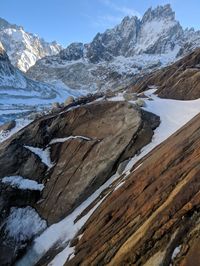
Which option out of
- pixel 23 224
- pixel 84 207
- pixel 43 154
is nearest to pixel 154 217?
pixel 84 207

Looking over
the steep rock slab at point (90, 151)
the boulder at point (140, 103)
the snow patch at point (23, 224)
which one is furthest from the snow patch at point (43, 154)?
the boulder at point (140, 103)

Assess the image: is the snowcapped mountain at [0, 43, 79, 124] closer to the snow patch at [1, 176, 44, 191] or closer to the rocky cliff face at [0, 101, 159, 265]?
the rocky cliff face at [0, 101, 159, 265]

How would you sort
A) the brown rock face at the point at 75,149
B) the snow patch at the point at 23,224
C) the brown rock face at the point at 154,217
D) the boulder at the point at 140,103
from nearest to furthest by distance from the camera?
the brown rock face at the point at 154,217 → the snow patch at the point at 23,224 → the brown rock face at the point at 75,149 → the boulder at the point at 140,103

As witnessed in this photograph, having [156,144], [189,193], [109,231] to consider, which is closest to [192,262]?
[189,193]

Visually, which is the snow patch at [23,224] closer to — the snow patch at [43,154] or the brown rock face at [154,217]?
the snow patch at [43,154]

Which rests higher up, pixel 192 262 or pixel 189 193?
pixel 189 193

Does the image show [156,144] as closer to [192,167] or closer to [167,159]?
[167,159]
